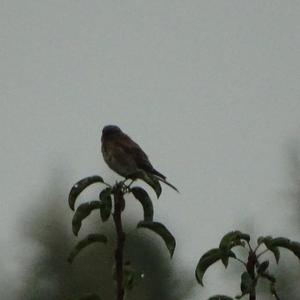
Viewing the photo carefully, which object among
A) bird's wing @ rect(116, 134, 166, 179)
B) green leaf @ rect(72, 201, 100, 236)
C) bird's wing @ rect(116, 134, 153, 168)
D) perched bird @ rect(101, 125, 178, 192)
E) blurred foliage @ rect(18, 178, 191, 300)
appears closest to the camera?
green leaf @ rect(72, 201, 100, 236)

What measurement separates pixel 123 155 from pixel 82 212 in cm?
475

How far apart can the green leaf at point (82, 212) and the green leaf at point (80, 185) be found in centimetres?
18

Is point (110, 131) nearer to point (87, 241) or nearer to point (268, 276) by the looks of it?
point (87, 241)

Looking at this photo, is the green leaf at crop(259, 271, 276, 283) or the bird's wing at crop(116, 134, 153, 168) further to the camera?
the bird's wing at crop(116, 134, 153, 168)

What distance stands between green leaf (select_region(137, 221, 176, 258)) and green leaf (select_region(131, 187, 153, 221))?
0.29 ft

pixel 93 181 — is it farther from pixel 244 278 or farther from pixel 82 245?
pixel 244 278

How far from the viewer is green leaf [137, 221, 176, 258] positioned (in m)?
4.16

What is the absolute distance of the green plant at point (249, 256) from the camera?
3.83 meters

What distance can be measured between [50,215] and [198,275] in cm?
1121

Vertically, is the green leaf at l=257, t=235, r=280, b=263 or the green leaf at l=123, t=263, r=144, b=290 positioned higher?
the green leaf at l=257, t=235, r=280, b=263

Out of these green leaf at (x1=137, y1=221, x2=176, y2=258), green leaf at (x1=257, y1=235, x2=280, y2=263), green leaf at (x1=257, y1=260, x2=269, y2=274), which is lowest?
green leaf at (x1=257, y1=260, x2=269, y2=274)

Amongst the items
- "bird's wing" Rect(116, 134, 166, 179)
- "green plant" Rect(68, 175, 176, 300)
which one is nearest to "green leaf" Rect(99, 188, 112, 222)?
"green plant" Rect(68, 175, 176, 300)

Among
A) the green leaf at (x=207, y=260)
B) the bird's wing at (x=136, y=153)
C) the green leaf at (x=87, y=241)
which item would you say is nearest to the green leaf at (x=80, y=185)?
the green leaf at (x=87, y=241)

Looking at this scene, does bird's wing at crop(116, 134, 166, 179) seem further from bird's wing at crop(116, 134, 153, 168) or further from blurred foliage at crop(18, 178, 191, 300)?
blurred foliage at crop(18, 178, 191, 300)
